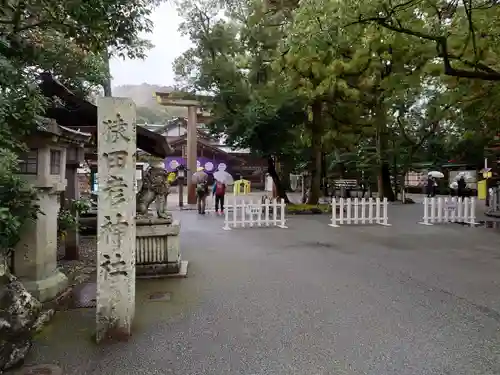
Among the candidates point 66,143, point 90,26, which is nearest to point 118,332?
point 66,143

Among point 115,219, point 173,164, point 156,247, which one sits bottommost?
point 156,247

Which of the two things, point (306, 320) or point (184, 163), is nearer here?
point (306, 320)

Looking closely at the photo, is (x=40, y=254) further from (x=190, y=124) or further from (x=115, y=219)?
(x=190, y=124)

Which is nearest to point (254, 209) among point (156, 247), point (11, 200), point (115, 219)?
point (156, 247)

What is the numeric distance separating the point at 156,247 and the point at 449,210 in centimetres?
1085

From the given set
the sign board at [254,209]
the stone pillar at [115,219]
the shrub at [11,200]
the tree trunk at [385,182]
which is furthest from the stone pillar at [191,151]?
the stone pillar at [115,219]

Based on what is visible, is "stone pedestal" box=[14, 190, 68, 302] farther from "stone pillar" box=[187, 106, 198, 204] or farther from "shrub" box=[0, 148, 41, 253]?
"stone pillar" box=[187, 106, 198, 204]

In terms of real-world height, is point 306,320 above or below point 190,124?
below

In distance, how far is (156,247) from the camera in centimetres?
670

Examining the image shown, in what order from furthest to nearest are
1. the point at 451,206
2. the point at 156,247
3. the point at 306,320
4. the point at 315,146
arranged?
the point at 315,146, the point at 451,206, the point at 156,247, the point at 306,320

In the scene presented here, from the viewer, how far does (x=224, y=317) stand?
4664 millimetres

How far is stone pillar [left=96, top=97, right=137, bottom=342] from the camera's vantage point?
4.03m

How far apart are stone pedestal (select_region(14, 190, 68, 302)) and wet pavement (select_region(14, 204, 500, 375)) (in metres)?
0.56

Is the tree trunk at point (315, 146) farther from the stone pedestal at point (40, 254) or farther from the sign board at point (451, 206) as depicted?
the stone pedestal at point (40, 254)
